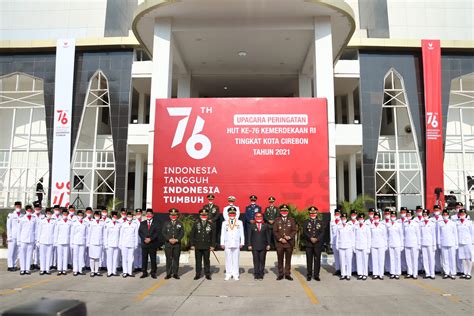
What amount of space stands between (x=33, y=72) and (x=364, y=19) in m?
20.5

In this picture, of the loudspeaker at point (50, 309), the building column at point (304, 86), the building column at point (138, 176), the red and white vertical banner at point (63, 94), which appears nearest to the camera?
the loudspeaker at point (50, 309)

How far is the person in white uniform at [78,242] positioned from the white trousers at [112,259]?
623mm

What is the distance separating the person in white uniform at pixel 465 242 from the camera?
894 cm

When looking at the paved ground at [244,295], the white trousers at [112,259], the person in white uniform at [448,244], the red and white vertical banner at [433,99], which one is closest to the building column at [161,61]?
the white trousers at [112,259]

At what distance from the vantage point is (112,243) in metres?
9.02

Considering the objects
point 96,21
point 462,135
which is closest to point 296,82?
point 462,135

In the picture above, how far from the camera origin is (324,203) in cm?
1174

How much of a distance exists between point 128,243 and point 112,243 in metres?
0.41

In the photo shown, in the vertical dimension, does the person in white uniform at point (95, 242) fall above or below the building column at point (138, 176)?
below

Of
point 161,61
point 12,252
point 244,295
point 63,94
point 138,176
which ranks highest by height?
point 63,94

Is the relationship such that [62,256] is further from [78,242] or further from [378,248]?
[378,248]

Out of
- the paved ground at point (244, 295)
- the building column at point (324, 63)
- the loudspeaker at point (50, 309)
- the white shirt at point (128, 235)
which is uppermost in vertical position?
the building column at point (324, 63)

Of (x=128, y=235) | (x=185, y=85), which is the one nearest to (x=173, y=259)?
(x=128, y=235)

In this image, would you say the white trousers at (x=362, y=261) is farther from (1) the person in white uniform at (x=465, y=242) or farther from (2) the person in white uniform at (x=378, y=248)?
(1) the person in white uniform at (x=465, y=242)
